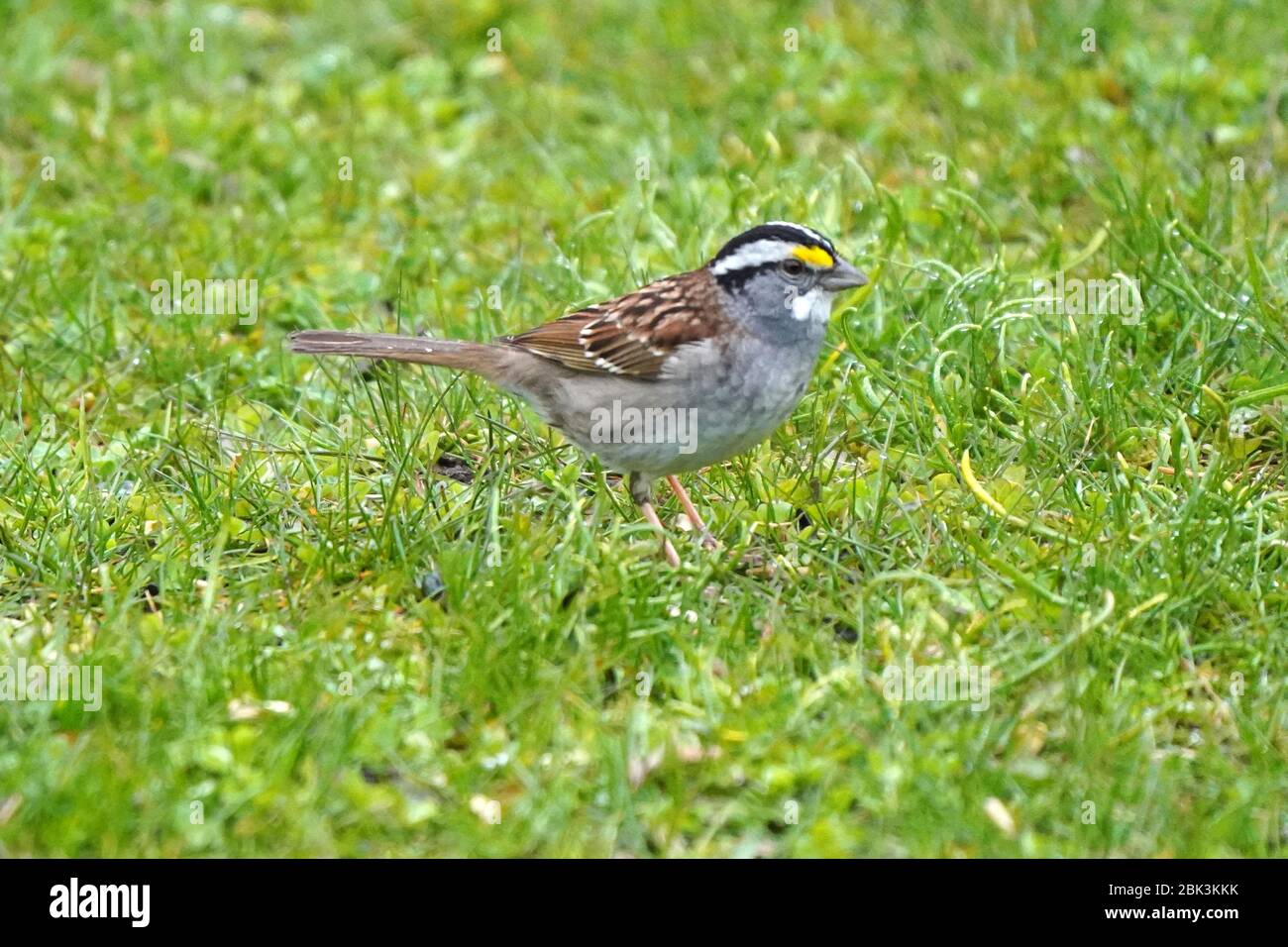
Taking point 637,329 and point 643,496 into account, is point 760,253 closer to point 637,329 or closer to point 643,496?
point 637,329

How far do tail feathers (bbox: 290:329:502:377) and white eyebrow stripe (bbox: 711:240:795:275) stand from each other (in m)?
0.89

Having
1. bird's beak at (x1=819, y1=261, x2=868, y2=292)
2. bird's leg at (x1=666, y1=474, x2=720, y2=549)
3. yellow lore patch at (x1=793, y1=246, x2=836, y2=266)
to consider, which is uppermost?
yellow lore patch at (x1=793, y1=246, x2=836, y2=266)

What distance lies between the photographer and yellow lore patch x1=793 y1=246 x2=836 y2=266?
556cm

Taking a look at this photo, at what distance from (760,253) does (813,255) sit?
0.56 ft

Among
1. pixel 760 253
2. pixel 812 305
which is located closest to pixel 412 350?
pixel 760 253

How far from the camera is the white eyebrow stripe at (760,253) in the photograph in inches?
219

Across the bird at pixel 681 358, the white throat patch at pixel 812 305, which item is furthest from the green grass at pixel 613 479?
the white throat patch at pixel 812 305

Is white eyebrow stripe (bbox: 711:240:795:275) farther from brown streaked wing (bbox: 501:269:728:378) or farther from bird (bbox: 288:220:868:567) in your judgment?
brown streaked wing (bbox: 501:269:728:378)

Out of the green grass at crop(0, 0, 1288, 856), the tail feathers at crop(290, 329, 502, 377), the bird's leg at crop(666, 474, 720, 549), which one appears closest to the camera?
the green grass at crop(0, 0, 1288, 856)

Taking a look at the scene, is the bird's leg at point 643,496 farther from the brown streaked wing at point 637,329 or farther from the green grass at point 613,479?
the brown streaked wing at point 637,329

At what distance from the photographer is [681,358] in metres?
5.51

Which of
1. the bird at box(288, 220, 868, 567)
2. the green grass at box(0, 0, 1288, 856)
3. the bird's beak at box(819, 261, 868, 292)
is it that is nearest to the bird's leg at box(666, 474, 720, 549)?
the bird at box(288, 220, 868, 567)
